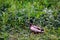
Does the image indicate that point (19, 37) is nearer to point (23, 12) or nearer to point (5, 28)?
point (5, 28)

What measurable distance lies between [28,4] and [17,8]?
0.37 metres

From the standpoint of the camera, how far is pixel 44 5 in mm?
6250

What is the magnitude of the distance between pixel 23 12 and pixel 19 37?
0.85m

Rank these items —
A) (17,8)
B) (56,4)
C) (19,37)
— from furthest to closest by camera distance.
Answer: (56,4) → (17,8) → (19,37)

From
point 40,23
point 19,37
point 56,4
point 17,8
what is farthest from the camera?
point 56,4

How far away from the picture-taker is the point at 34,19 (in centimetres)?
561

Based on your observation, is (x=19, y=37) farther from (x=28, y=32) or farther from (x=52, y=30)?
(x=52, y=30)

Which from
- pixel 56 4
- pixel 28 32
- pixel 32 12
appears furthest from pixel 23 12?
pixel 56 4

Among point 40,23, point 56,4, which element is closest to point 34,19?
point 40,23

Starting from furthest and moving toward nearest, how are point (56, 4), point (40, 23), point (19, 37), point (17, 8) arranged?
point (56, 4)
point (17, 8)
point (40, 23)
point (19, 37)

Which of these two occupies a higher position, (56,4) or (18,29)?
(56,4)

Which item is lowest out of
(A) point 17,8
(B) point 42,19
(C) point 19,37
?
(C) point 19,37

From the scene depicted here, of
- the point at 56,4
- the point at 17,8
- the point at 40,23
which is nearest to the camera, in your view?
the point at 40,23

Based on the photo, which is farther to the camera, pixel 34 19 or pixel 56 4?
pixel 56 4
